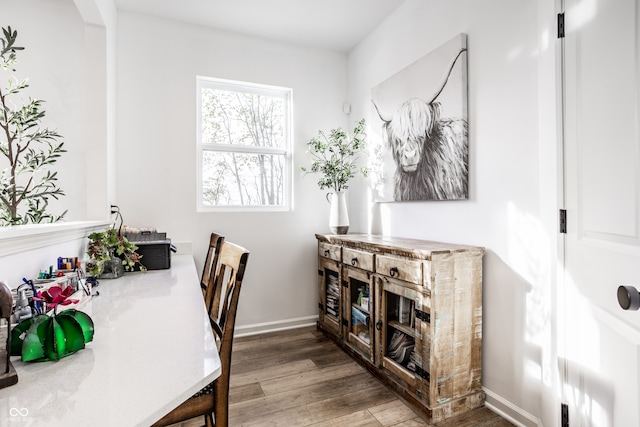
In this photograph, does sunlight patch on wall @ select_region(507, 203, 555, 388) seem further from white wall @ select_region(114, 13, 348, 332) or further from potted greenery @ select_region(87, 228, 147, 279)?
potted greenery @ select_region(87, 228, 147, 279)

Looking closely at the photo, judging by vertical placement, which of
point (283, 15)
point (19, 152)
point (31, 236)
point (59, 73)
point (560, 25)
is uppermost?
point (283, 15)

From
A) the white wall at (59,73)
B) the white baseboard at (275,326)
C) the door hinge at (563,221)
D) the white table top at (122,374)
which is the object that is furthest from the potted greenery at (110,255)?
the door hinge at (563,221)

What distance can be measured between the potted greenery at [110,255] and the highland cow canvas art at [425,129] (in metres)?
1.91

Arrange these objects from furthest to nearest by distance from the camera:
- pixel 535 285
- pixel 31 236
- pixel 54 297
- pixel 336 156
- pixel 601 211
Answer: pixel 336 156, pixel 535 285, pixel 601 211, pixel 31 236, pixel 54 297

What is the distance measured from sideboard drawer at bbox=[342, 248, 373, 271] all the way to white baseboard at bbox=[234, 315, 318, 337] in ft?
3.12

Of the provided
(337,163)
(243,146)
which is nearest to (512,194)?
(337,163)

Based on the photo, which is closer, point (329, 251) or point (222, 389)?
point (222, 389)

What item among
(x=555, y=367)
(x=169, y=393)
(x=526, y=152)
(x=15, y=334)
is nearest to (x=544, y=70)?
(x=526, y=152)

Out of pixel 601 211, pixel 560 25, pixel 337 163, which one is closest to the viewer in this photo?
pixel 601 211

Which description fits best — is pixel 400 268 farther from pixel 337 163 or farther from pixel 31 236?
pixel 31 236

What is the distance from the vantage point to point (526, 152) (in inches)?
68.3

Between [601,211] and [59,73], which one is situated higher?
[59,73]

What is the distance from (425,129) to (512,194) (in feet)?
2.62

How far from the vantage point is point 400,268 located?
2.02 m
